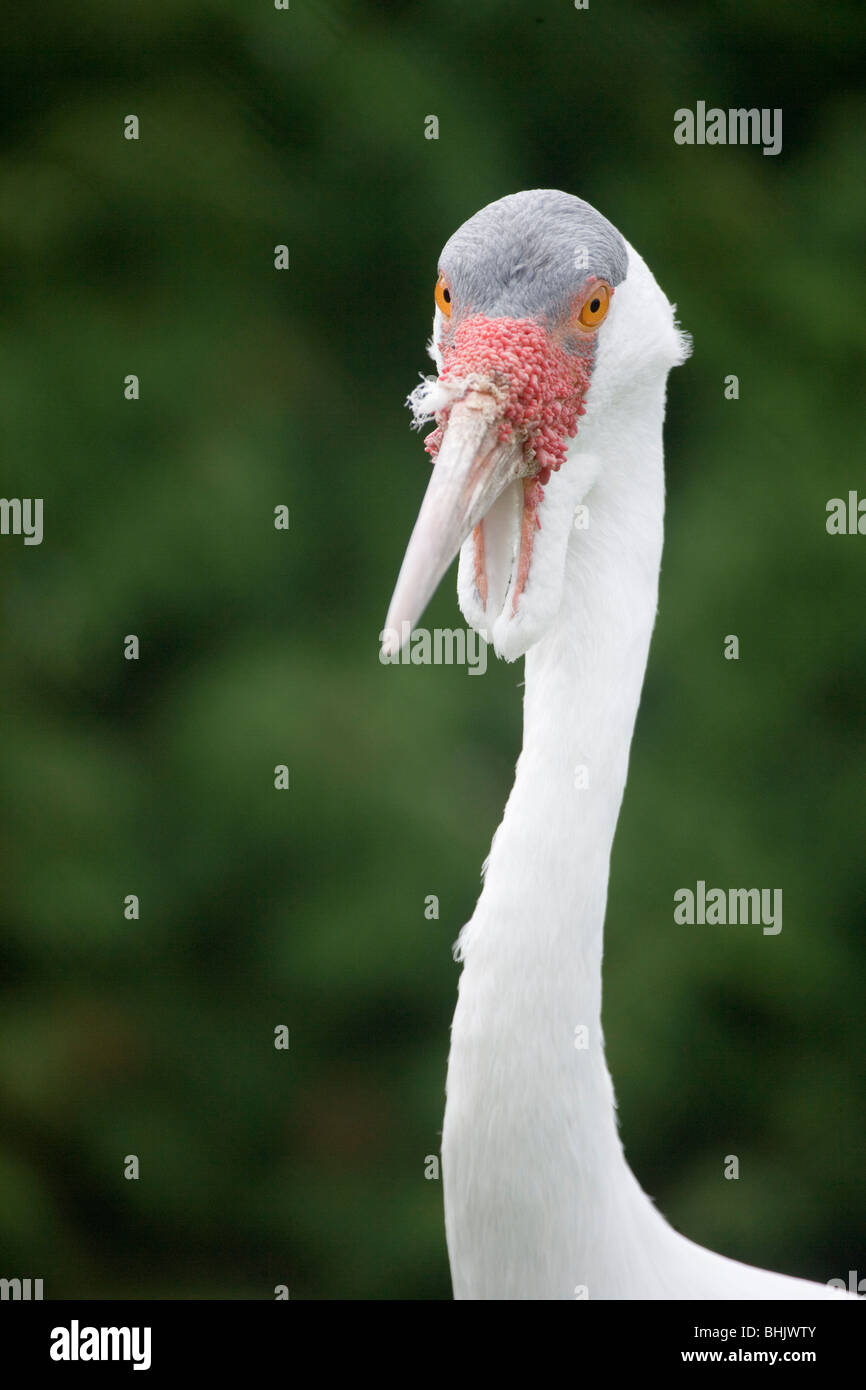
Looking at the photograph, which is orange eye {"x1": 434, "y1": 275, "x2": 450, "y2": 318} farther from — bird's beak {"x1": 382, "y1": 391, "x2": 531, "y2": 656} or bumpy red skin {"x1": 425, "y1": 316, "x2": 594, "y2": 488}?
bird's beak {"x1": 382, "y1": 391, "x2": 531, "y2": 656}

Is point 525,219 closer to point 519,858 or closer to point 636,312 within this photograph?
point 636,312

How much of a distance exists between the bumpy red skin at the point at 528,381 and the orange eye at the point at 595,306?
17 millimetres

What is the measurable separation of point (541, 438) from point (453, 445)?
113 mm

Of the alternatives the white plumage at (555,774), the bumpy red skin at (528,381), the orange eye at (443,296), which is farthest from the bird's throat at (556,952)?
the orange eye at (443,296)

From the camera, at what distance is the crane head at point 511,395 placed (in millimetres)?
1336

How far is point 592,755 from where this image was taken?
150cm

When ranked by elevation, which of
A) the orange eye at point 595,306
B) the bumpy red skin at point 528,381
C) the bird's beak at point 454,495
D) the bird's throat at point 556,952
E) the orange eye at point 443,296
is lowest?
the bird's throat at point 556,952

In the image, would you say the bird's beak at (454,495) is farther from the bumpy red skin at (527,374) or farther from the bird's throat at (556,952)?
the bird's throat at (556,952)

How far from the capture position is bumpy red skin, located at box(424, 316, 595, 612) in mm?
1357

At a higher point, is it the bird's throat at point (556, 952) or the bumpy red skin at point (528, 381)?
the bumpy red skin at point (528, 381)

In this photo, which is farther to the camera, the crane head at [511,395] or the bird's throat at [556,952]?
the bird's throat at [556,952]

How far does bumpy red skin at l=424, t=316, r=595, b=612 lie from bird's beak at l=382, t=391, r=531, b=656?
19 millimetres

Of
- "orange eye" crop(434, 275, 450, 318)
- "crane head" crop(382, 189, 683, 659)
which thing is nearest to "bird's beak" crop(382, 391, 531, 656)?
"crane head" crop(382, 189, 683, 659)

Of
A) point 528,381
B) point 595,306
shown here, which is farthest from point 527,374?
point 595,306
